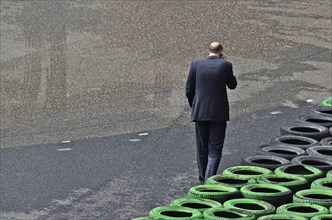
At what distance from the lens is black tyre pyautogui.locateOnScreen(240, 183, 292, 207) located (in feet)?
33.0

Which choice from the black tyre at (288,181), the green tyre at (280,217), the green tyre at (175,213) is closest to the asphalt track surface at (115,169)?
the black tyre at (288,181)

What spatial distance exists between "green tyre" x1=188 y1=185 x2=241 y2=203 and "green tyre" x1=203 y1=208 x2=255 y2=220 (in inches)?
21.7

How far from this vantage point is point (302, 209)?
9.73 meters

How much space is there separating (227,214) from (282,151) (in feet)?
9.11

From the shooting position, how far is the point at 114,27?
2152 cm

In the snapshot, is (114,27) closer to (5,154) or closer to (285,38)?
(285,38)

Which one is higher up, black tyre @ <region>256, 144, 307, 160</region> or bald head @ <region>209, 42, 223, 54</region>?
bald head @ <region>209, 42, 223, 54</region>

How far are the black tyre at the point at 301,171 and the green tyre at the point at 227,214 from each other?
4.90 ft

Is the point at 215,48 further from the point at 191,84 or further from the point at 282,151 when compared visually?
the point at 282,151

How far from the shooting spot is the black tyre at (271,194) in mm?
10070

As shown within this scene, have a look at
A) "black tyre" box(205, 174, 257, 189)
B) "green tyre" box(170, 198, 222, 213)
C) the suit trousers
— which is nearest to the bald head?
the suit trousers

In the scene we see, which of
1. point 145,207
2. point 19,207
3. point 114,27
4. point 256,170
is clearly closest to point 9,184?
point 19,207

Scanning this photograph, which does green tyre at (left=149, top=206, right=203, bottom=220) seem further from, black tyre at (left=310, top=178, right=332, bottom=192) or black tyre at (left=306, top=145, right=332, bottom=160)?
black tyre at (left=306, top=145, right=332, bottom=160)

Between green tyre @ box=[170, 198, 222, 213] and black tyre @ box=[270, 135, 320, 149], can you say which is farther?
black tyre @ box=[270, 135, 320, 149]
